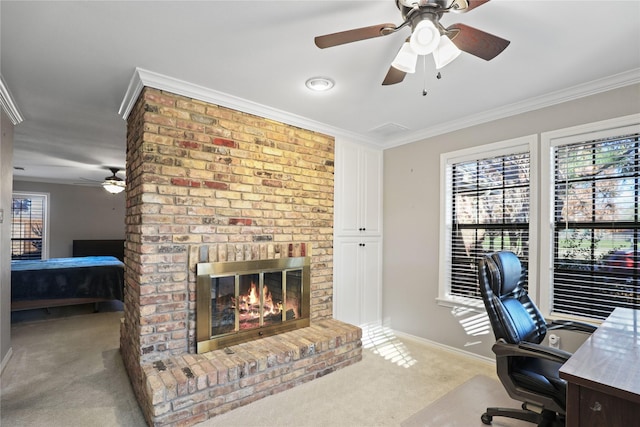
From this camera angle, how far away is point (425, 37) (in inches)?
54.7

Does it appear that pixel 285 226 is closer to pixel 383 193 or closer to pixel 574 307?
pixel 383 193

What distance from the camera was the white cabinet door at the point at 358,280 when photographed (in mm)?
3678

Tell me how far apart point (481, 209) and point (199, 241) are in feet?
8.71

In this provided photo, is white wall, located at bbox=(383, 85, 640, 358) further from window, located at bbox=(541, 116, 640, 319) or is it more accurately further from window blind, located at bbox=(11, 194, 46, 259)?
window blind, located at bbox=(11, 194, 46, 259)

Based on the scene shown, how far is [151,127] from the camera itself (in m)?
2.44

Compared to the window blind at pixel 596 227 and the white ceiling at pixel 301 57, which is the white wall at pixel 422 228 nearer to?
the white ceiling at pixel 301 57

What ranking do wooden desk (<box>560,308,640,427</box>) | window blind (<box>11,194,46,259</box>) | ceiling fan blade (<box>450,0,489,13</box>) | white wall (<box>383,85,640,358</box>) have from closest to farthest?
wooden desk (<box>560,308,640,427</box>) < ceiling fan blade (<box>450,0,489,13</box>) < white wall (<box>383,85,640,358</box>) < window blind (<box>11,194,46,259</box>)

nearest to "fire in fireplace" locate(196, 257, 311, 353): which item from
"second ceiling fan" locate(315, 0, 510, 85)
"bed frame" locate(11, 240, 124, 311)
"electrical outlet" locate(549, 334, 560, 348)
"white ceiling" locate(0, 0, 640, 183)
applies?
"white ceiling" locate(0, 0, 640, 183)

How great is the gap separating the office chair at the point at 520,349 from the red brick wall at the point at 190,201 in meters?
1.81

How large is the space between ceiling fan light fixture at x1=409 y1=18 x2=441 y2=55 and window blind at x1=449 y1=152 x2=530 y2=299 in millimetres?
2023

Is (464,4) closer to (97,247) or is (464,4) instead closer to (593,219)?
(593,219)

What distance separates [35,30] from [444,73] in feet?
8.33

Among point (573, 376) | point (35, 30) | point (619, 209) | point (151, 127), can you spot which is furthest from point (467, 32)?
point (35, 30)

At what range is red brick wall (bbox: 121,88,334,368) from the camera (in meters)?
2.42
